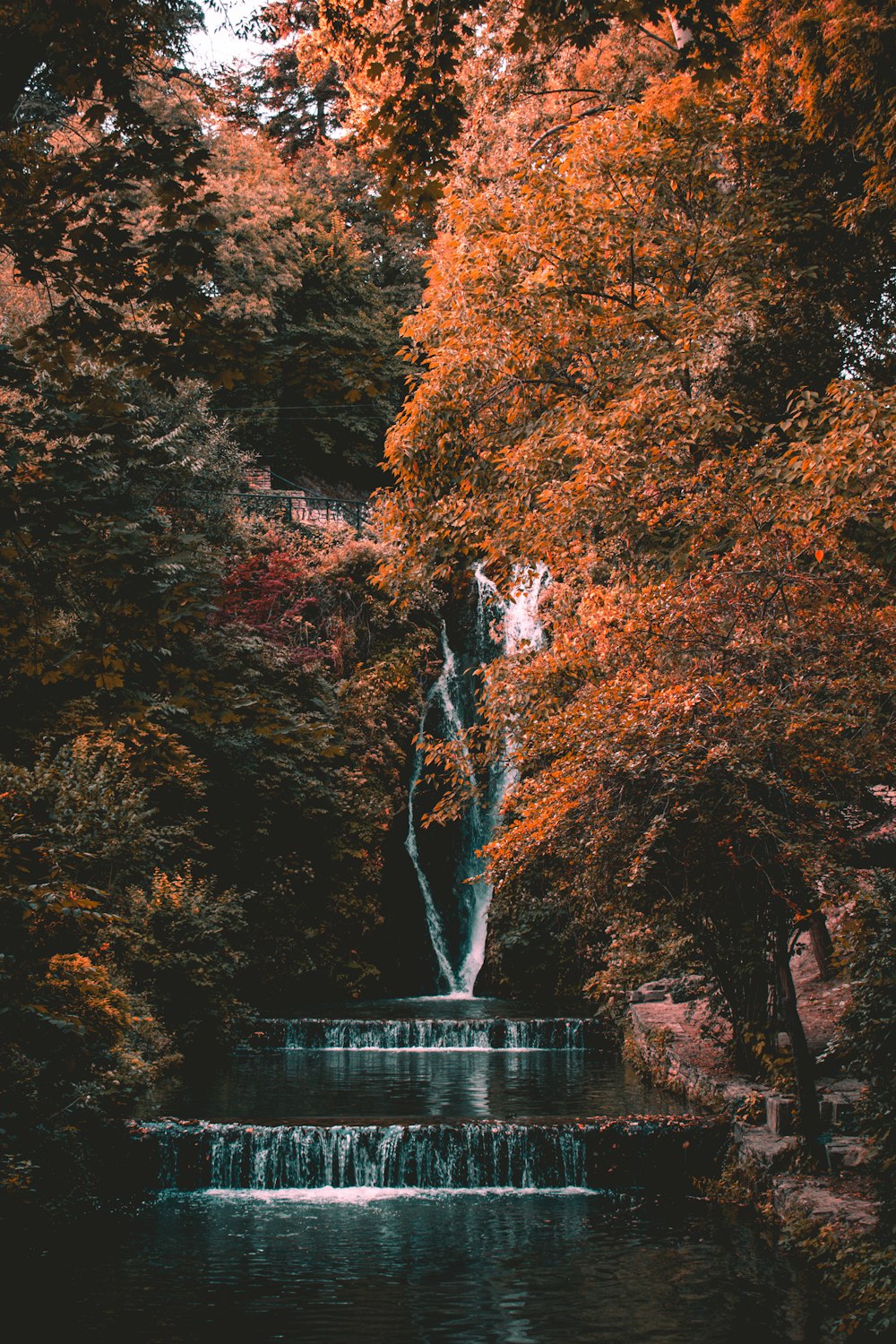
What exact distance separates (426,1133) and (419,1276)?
2325 millimetres

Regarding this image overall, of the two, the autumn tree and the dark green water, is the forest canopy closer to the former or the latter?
the autumn tree

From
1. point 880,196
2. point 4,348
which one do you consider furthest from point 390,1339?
point 880,196

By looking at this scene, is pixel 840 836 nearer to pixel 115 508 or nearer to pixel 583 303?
pixel 115 508

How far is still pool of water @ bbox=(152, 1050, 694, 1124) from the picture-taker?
11.0 metres

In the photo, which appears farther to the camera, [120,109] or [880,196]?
[880,196]

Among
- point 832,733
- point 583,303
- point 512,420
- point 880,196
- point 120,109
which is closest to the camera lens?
point 120,109

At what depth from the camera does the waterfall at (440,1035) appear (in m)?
15.2

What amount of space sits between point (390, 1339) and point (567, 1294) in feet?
4.09

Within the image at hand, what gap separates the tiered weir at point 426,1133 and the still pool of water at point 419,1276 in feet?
1.40

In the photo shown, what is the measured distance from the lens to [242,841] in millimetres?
19031

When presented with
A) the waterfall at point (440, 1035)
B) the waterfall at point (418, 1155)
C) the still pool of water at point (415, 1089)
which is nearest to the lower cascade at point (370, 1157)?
the waterfall at point (418, 1155)

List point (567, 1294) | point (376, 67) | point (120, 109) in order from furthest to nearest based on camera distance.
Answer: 1. point (567, 1294)
2. point (376, 67)
3. point (120, 109)

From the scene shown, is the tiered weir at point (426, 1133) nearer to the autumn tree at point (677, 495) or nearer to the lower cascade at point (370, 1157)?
the lower cascade at point (370, 1157)

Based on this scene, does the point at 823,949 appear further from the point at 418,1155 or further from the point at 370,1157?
the point at 370,1157
